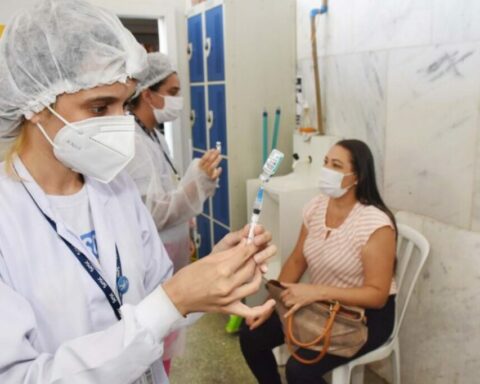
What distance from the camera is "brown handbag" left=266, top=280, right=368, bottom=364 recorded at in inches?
64.4

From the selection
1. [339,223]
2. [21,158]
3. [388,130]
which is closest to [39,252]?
[21,158]

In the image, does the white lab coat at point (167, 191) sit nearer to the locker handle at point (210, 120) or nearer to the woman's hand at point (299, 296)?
the woman's hand at point (299, 296)

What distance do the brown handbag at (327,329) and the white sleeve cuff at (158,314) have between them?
100 centimetres

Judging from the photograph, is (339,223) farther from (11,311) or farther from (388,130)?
(11,311)

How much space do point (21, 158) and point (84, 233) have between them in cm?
22

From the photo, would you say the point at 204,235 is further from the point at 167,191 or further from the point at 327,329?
the point at 327,329

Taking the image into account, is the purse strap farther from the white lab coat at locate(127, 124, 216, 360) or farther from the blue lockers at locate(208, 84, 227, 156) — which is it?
the blue lockers at locate(208, 84, 227, 156)

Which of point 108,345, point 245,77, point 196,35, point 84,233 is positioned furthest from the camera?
point 196,35

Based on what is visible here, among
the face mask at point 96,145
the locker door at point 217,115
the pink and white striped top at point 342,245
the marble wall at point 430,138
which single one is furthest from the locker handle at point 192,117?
the face mask at point 96,145

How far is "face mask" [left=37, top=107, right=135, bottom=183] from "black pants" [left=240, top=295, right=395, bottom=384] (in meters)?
1.10

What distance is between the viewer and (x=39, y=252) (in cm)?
90

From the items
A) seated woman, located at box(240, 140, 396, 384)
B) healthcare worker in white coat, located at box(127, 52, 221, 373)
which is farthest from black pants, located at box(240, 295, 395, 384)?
healthcare worker in white coat, located at box(127, 52, 221, 373)

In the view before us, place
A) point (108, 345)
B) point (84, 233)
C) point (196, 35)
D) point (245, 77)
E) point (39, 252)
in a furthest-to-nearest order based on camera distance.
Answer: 1. point (196, 35)
2. point (245, 77)
3. point (84, 233)
4. point (39, 252)
5. point (108, 345)

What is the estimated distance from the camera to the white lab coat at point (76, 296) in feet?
2.44
